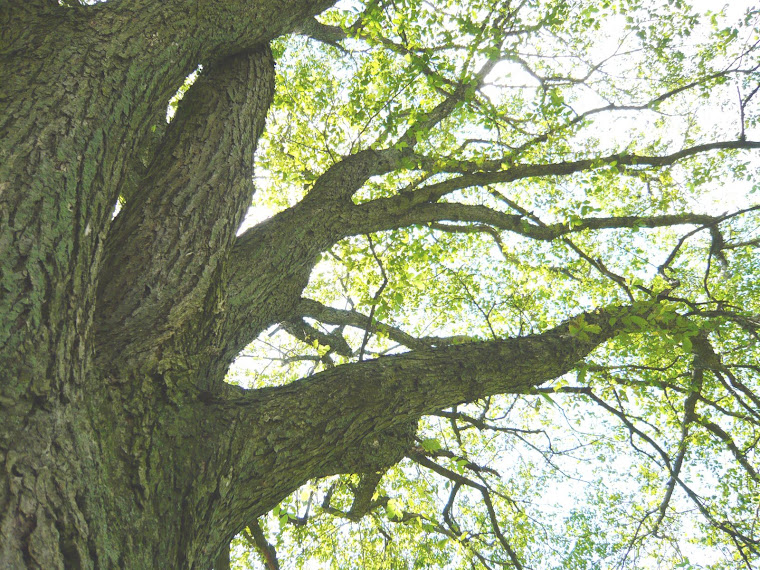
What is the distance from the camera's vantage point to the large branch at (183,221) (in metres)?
2.23

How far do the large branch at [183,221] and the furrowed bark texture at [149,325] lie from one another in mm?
12

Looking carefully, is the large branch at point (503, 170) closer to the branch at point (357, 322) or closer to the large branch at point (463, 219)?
the large branch at point (463, 219)

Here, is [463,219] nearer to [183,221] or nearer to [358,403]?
[358,403]

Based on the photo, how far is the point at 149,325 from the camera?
220 cm

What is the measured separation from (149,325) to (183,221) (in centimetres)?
68

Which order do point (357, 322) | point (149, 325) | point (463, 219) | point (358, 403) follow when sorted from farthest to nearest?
point (357, 322) < point (463, 219) < point (358, 403) < point (149, 325)

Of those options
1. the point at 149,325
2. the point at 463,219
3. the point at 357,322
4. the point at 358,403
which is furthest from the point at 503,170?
the point at 149,325

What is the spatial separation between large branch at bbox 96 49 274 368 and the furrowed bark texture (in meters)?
0.01

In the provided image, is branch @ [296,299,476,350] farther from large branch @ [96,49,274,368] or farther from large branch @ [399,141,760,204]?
large branch @ [96,49,274,368]

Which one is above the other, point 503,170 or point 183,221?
point 503,170

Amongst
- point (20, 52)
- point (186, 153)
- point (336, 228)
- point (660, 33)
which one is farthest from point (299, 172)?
point (660, 33)

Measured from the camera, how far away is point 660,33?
24.8 ft

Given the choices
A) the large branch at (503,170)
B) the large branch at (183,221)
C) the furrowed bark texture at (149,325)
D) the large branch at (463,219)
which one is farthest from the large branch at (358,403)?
the large branch at (503,170)

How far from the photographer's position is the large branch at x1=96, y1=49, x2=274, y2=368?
2.23 m
